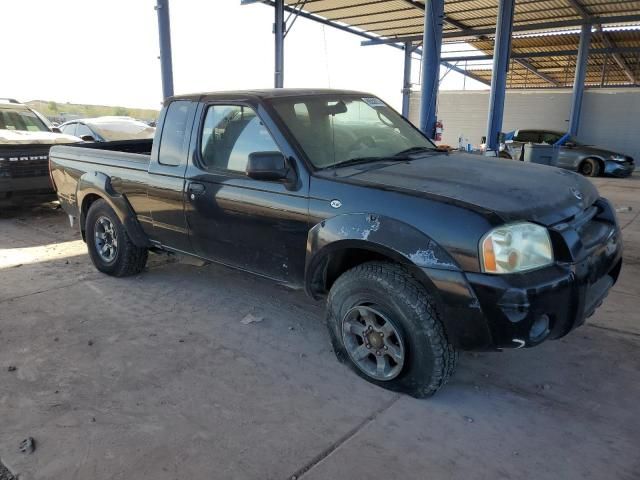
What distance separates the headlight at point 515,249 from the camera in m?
2.57

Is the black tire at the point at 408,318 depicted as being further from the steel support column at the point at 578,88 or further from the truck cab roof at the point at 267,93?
the steel support column at the point at 578,88

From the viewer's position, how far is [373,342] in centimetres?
313

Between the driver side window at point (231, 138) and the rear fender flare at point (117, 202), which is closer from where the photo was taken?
the driver side window at point (231, 138)

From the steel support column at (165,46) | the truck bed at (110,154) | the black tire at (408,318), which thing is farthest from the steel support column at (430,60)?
the black tire at (408,318)

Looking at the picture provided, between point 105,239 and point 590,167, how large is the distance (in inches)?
575

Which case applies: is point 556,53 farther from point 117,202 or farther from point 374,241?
point 374,241

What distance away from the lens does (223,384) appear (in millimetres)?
3223

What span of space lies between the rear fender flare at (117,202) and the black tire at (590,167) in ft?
47.2

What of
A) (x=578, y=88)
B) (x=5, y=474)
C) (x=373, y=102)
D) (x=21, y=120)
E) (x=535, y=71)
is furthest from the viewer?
(x=535, y=71)

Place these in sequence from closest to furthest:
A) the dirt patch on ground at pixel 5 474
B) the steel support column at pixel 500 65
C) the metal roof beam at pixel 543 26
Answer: the dirt patch on ground at pixel 5 474 → the steel support column at pixel 500 65 → the metal roof beam at pixel 543 26

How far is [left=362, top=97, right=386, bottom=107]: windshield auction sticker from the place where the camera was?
425 cm

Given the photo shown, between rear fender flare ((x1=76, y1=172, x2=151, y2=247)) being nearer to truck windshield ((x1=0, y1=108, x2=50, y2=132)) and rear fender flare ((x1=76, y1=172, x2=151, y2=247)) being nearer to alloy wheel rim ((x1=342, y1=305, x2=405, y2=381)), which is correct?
alloy wheel rim ((x1=342, y1=305, x2=405, y2=381))

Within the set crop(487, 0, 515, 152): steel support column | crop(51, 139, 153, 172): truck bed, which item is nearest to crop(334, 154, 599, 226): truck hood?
crop(51, 139, 153, 172): truck bed

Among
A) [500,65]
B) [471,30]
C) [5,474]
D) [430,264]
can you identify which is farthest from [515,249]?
[471,30]
